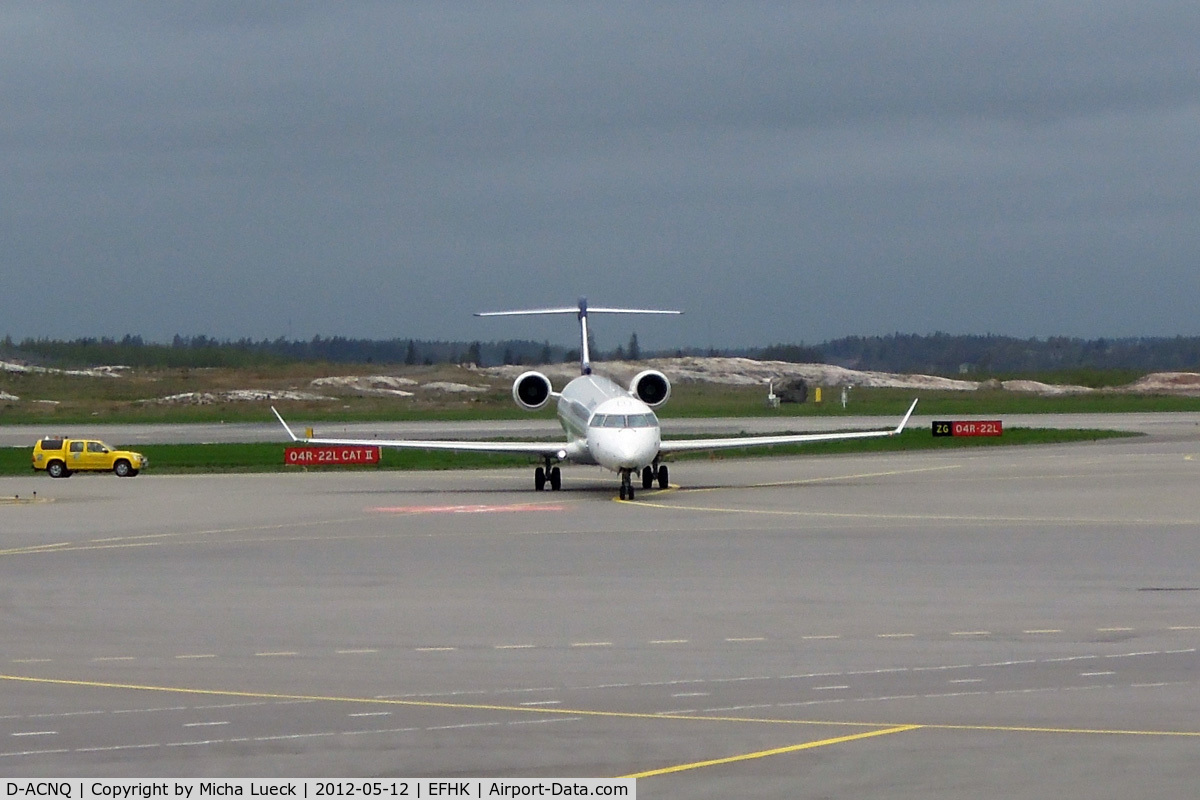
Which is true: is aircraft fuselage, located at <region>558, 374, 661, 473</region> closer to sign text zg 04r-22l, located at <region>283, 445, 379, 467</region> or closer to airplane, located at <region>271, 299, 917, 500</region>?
airplane, located at <region>271, 299, 917, 500</region>

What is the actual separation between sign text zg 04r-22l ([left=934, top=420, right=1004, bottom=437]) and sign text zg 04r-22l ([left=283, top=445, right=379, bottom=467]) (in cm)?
2472

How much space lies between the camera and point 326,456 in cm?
5544

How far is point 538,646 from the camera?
1686cm

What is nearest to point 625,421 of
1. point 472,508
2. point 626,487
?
point 626,487

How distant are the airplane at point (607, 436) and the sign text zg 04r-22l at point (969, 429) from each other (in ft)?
68.3

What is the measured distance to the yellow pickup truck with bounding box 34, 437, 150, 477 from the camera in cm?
5294

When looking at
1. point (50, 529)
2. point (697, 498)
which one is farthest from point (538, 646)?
point (697, 498)

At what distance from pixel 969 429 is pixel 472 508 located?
114 feet

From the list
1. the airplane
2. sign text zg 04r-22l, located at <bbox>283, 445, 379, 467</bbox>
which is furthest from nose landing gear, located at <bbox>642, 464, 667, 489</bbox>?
sign text zg 04r-22l, located at <bbox>283, 445, 379, 467</bbox>

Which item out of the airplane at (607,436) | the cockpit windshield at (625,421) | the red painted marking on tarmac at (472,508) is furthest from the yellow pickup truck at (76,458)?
the cockpit windshield at (625,421)

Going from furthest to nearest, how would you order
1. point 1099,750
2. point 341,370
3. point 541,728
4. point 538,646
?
1. point 341,370
2. point 538,646
3. point 541,728
4. point 1099,750

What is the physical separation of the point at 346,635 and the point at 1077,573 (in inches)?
456

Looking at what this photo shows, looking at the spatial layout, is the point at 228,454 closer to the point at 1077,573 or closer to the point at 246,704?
the point at 1077,573

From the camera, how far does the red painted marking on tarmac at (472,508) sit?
36.2m
